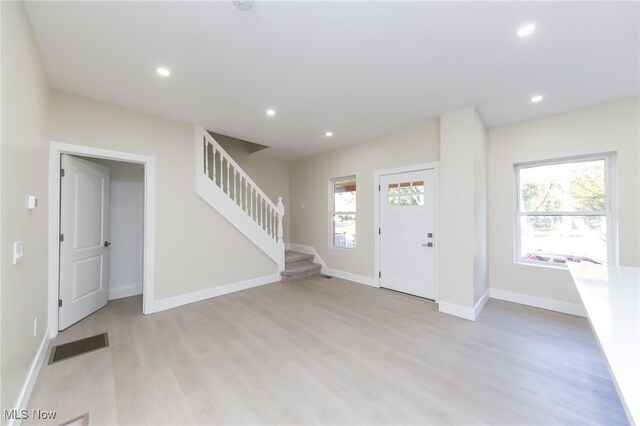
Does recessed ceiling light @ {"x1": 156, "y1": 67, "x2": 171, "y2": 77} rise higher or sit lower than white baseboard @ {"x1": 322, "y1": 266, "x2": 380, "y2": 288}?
higher

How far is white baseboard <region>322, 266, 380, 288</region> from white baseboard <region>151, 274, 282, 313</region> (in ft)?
3.53

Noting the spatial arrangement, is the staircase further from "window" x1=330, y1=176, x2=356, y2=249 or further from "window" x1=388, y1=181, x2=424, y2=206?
"window" x1=388, y1=181, x2=424, y2=206

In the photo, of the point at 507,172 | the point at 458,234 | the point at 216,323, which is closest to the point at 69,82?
the point at 216,323

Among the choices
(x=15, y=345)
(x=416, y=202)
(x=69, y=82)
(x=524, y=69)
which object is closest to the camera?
(x=15, y=345)

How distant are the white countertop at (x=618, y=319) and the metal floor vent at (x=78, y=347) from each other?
3.63 meters

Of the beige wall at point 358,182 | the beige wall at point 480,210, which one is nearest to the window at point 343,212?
the beige wall at point 358,182

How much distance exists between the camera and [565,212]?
3455 millimetres

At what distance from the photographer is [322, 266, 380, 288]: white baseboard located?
4.57 m

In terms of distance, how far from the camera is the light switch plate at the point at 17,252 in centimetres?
163

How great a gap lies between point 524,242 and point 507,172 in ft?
3.59

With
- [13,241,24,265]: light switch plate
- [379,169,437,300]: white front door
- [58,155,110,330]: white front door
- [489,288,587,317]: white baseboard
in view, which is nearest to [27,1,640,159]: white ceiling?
[58,155,110,330]: white front door

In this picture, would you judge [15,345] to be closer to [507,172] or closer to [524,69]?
[524,69]

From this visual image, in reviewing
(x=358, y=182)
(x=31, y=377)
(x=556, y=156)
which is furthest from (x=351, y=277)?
(x=31, y=377)

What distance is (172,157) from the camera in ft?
11.7
